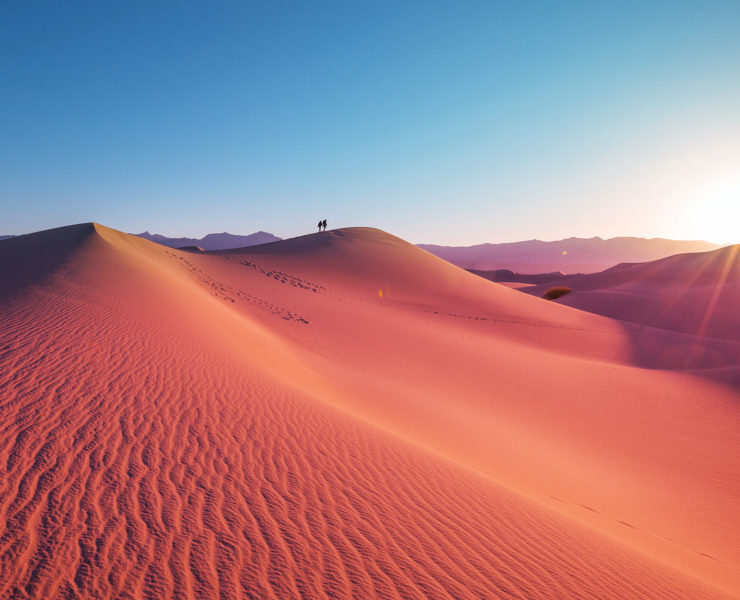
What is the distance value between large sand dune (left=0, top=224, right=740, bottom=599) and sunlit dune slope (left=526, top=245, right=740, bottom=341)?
18800mm

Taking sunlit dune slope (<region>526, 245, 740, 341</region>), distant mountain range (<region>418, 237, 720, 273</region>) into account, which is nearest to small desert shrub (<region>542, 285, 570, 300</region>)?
sunlit dune slope (<region>526, 245, 740, 341</region>)

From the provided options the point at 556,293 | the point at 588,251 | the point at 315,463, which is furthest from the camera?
the point at 588,251

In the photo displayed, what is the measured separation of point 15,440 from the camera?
12.7 ft

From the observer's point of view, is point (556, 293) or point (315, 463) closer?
point (315, 463)

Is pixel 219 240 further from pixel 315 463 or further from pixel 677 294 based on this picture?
pixel 315 463

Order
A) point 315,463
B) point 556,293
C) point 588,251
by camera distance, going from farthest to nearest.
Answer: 1. point 588,251
2. point 556,293
3. point 315,463

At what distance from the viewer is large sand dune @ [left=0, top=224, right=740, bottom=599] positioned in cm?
293

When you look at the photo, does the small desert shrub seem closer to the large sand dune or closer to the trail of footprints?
the large sand dune

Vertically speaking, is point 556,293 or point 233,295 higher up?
point 556,293

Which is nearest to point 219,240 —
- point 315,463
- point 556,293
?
point 556,293

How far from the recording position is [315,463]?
4.66 metres

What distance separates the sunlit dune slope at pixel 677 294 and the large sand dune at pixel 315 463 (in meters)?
18.8

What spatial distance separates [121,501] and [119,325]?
19.7 ft

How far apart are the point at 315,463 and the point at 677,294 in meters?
41.8
